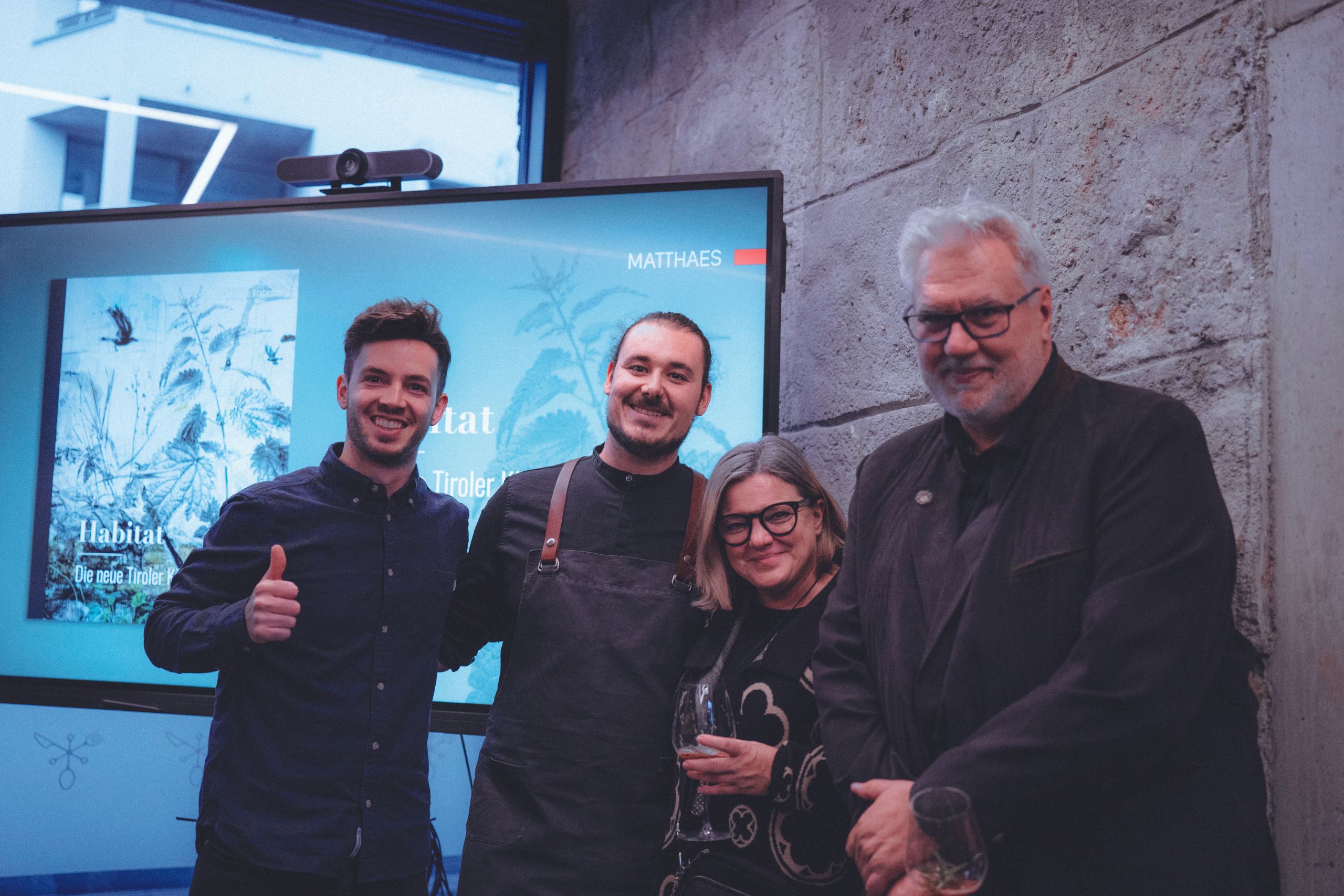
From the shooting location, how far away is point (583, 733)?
6.74 ft

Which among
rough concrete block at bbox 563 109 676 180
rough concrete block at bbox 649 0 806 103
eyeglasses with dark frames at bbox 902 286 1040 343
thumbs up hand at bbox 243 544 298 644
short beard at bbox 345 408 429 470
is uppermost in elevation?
rough concrete block at bbox 649 0 806 103

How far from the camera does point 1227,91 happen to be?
5.76ft

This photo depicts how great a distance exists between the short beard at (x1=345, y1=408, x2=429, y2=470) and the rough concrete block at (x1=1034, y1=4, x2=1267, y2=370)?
138cm

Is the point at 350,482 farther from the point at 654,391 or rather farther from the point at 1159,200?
the point at 1159,200

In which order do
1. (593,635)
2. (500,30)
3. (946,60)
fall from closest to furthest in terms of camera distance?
(593,635) → (946,60) → (500,30)

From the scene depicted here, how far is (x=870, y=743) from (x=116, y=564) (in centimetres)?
257

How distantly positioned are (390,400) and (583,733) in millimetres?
824

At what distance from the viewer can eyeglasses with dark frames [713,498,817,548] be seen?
1.96 meters

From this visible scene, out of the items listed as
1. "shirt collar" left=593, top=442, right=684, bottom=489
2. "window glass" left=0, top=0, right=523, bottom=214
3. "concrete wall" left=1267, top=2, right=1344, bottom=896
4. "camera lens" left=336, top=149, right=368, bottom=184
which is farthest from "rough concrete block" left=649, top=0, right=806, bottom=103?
"concrete wall" left=1267, top=2, right=1344, bottom=896

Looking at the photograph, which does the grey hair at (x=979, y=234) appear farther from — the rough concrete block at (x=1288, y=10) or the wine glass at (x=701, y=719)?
the wine glass at (x=701, y=719)

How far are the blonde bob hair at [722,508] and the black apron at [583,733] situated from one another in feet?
0.40

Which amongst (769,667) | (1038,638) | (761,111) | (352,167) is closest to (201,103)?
(352,167)

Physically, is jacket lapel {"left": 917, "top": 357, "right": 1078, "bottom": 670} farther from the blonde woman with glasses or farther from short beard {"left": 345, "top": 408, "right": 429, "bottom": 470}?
short beard {"left": 345, "top": 408, "right": 429, "bottom": 470}

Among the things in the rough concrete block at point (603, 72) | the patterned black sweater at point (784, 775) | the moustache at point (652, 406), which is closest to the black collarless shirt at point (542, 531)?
the moustache at point (652, 406)
